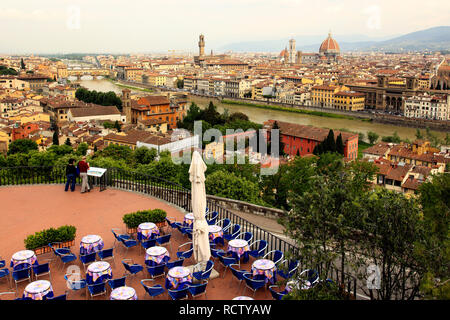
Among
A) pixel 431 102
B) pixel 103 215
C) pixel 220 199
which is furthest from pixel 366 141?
pixel 103 215

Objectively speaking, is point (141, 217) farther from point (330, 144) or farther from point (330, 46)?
point (330, 46)

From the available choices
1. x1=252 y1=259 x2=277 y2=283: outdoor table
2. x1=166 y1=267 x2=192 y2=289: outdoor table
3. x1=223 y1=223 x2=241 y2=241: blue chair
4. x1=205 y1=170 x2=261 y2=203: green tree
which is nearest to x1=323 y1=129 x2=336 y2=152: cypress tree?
x1=205 y1=170 x2=261 y2=203: green tree

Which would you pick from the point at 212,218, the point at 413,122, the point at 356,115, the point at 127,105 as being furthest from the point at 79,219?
the point at 356,115

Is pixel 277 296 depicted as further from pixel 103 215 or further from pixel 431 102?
pixel 431 102

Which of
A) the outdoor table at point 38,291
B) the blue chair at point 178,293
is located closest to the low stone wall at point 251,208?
the blue chair at point 178,293

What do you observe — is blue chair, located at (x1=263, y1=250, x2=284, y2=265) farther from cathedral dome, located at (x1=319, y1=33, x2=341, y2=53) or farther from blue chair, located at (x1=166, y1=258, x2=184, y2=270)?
cathedral dome, located at (x1=319, y1=33, x2=341, y2=53)
